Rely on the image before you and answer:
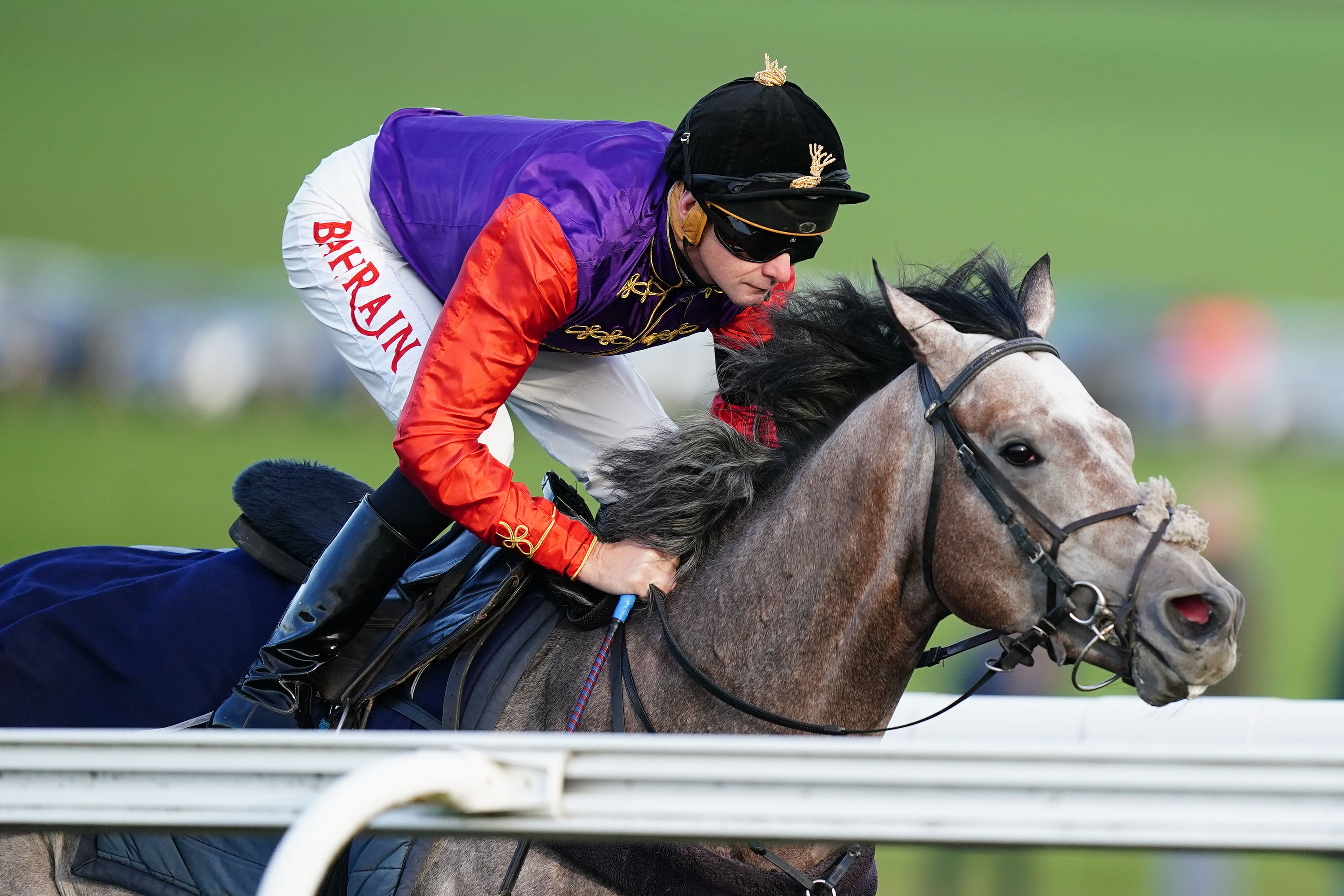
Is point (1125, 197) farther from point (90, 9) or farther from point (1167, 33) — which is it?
point (90, 9)

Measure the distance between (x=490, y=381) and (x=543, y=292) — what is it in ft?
0.49

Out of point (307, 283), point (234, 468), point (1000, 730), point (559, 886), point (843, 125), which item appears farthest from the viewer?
point (843, 125)

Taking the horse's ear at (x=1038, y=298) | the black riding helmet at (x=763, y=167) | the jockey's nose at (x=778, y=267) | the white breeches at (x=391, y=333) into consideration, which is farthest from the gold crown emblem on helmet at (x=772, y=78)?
the white breeches at (x=391, y=333)

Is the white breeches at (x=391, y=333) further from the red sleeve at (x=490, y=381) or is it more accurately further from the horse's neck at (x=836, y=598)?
the horse's neck at (x=836, y=598)

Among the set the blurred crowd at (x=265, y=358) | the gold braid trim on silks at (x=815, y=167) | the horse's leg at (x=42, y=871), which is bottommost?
the blurred crowd at (x=265, y=358)

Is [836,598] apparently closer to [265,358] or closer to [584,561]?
[584,561]

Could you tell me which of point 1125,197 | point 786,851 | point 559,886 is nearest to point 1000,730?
point 786,851

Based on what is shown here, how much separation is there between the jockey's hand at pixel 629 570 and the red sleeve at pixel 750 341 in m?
0.24

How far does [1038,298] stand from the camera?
6.29 ft

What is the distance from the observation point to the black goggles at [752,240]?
191cm

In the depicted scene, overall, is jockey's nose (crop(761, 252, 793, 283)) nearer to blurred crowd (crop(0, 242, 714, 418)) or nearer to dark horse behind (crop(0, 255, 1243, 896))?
dark horse behind (crop(0, 255, 1243, 896))

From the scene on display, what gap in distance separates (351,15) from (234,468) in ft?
35.1

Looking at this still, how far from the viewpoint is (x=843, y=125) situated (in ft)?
51.9

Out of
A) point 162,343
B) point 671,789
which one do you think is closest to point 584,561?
point 671,789
